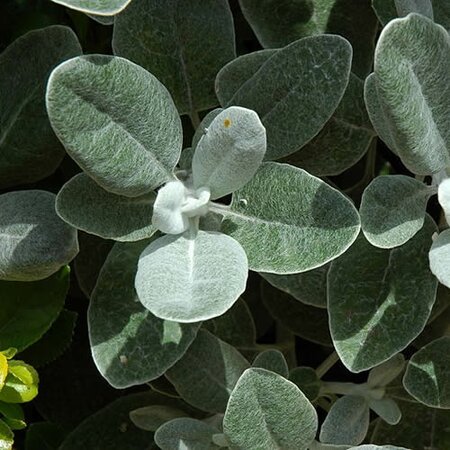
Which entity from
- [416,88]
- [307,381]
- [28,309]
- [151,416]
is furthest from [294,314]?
[416,88]

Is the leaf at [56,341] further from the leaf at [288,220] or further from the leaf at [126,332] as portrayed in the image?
the leaf at [288,220]

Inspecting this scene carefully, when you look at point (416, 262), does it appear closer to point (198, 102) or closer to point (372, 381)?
point (372, 381)

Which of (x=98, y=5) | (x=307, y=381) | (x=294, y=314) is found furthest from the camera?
(x=294, y=314)

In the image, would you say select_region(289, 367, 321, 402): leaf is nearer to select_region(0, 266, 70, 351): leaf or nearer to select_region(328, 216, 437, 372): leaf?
select_region(328, 216, 437, 372): leaf

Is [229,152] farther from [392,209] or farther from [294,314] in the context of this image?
[294,314]

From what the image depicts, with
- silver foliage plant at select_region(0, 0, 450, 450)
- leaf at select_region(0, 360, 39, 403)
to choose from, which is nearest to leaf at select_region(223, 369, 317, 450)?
silver foliage plant at select_region(0, 0, 450, 450)

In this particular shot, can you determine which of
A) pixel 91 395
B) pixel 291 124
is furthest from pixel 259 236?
pixel 91 395

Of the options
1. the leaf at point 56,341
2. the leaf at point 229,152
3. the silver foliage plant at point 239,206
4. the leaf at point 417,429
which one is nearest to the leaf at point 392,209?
the silver foliage plant at point 239,206
